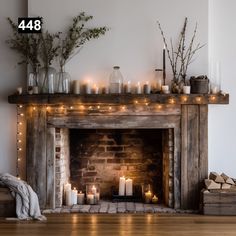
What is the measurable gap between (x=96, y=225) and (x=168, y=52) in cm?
206

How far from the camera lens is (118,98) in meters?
5.25

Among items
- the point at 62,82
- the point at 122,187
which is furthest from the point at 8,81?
the point at 122,187

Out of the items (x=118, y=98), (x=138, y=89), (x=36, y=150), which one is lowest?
(x=36, y=150)

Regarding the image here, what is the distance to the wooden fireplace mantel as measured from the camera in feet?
17.2

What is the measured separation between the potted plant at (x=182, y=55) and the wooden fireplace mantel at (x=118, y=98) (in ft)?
0.71

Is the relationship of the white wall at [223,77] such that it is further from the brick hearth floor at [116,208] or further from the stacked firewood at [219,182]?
the brick hearth floor at [116,208]

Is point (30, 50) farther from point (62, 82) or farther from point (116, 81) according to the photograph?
point (116, 81)

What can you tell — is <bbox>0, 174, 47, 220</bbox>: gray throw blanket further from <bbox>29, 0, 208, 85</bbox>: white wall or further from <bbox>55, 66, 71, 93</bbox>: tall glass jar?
<bbox>29, 0, 208, 85</bbox>: white wall

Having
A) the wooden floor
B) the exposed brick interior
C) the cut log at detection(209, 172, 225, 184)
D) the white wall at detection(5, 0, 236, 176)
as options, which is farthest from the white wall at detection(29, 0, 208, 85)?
the wooden floor

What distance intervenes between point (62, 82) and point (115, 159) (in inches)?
49.0

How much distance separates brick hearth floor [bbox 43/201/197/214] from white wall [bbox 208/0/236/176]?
0.76 m

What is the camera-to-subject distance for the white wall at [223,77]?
220 inches

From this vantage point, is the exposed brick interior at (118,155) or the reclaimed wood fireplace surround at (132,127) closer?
the reclaimed wood fireplace surround at (132,127)

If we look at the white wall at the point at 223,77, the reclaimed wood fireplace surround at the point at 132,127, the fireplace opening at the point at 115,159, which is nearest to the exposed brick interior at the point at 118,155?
the fireplace opening at the point at 115,159
